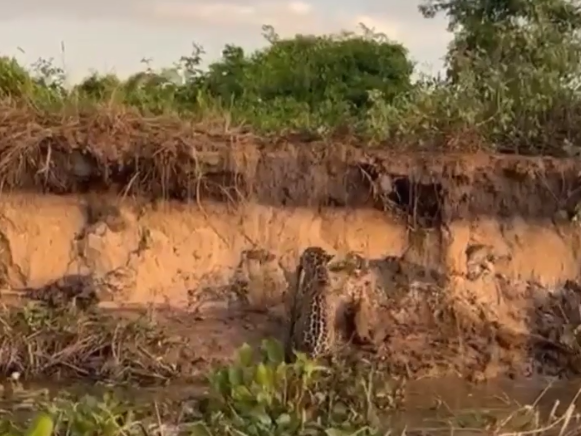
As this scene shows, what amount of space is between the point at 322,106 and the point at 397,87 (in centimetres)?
152

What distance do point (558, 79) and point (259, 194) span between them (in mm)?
3117

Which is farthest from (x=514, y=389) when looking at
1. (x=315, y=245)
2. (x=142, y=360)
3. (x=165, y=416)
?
(x=165, y=416)

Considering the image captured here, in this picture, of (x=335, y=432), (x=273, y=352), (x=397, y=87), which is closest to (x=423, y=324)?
(x=273, y=352)

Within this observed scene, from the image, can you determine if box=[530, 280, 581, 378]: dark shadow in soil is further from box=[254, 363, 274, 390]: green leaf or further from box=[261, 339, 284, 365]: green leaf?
box=[254, 363, 274, 390]: green leaf

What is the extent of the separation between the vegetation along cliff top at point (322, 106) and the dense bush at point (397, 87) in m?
0.02

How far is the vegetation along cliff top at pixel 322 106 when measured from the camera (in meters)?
8.84

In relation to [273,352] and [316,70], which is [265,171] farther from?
[316,70]

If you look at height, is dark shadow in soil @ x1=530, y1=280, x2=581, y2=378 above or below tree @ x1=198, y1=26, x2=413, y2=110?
below

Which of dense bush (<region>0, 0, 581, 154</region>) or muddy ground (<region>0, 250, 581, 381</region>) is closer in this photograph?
muddy ground (<region>0, 250, 581, 381</region>)

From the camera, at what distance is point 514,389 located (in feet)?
27.6

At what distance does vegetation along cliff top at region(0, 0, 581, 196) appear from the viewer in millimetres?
8836

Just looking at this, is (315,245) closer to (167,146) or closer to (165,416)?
(167,146)

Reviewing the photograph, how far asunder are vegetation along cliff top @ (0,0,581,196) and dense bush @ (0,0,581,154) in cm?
2

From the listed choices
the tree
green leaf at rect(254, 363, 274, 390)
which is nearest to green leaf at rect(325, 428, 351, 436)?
green leaf at rect(254, 363, 274, 390)
